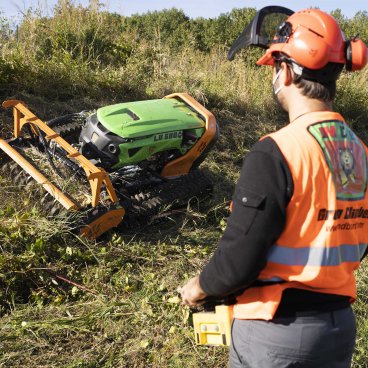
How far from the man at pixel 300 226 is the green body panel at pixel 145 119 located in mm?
2508

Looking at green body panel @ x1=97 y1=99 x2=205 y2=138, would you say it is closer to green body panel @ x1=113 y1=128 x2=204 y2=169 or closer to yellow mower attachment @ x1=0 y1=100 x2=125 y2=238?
green body panel @ x1=113 y1=128 x2=204 y2=169

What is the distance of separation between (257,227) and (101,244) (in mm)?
→ 2586

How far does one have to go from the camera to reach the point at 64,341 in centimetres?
312

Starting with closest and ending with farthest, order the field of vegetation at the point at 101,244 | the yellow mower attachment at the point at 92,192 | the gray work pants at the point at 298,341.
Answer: the gray work pants at the point at 298,341 < the field of vegetation at the point at 101,244 < the yellow mower attachment at the point at 92,192

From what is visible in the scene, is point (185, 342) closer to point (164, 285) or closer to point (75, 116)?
point (164, 285)

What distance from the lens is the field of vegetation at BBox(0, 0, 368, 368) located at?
3.08m

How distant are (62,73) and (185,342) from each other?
441cm

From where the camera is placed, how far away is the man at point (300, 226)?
155 cm

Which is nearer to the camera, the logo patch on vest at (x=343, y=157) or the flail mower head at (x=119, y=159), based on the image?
the logo patch on vest at (x=343, y=157)

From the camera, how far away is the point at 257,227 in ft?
5.08

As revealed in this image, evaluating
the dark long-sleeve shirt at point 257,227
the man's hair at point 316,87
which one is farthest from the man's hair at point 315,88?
the dark long-sleeve shirt at point 257,227

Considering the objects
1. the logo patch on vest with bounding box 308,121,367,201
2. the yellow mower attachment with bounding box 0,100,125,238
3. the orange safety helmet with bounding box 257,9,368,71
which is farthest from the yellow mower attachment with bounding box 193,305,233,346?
the yellow mower attachment with bounding box 0,100,125,238

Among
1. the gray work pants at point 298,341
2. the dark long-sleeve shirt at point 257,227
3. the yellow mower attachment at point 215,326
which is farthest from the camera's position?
the yellow mower attachment at point 215,326

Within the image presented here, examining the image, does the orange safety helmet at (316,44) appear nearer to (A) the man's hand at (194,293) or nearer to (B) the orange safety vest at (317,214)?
(B) the orange safety vest at (317,214)
